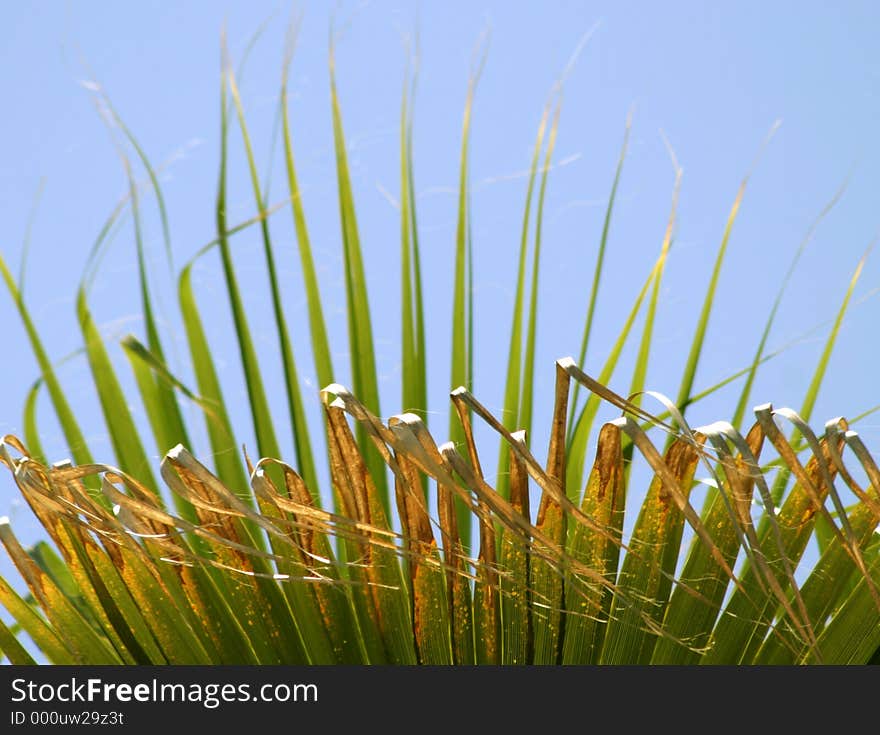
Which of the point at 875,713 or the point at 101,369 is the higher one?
the point at 101,369

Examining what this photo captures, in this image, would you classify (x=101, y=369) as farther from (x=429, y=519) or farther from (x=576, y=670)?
(x=576, y=670)

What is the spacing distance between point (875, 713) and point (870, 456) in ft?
0.44

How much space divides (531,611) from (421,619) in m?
0.07

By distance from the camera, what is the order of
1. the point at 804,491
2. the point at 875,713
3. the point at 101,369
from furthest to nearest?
the point at 101,369, the point at 804,491, the point at 875,713

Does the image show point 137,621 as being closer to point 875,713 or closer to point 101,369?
point 101,369

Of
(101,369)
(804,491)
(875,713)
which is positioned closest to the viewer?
(875,713)

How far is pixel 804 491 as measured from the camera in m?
0.67

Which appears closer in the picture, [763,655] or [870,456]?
[870,456]

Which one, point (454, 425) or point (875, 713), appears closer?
point (875, 713)

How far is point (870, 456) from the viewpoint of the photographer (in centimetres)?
60

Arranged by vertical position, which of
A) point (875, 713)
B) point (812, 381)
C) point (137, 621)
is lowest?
point (875, 713)

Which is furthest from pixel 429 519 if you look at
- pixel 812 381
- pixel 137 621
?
pixel 812 381

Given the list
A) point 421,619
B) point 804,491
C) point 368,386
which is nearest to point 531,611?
point 421,619

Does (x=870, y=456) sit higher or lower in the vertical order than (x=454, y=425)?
lower
